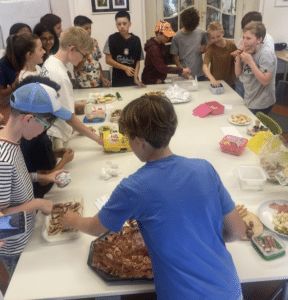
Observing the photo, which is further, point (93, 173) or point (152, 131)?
point (93, 173)

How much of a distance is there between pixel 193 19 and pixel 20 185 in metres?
3.06

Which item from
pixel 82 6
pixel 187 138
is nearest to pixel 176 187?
pixel 187 138

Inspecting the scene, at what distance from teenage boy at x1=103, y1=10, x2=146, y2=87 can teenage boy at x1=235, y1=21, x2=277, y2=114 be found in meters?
1.31

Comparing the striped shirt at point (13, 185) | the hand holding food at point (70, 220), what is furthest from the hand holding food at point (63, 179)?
the hand holding food at point (70, 220)

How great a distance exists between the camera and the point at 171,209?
3.23 feet

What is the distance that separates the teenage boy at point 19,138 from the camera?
1335 mm

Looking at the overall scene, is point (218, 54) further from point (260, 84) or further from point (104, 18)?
point (104, 18)

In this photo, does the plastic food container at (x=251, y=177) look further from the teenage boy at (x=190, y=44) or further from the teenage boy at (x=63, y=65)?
the teenage boy at (x=190, y=44)

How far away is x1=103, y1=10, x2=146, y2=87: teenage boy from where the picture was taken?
3.53m

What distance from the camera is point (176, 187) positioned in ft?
3.24

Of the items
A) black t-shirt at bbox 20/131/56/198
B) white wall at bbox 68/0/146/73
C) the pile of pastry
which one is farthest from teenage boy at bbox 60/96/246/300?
→ white wall at bbox 68/0/146/73

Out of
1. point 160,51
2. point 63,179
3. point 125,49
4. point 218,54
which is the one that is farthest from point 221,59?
point 63,179

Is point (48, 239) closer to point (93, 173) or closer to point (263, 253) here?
point (93, 173)

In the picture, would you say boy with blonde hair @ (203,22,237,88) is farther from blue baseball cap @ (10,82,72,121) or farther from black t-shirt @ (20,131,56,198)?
blue baseball cap @ (10,82,72,121)
